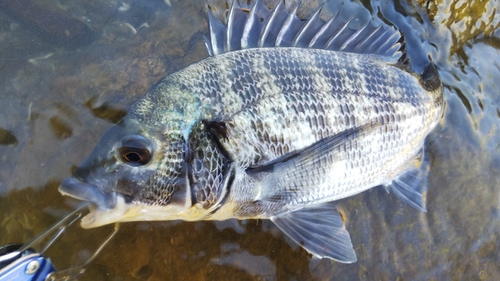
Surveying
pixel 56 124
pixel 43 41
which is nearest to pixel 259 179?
pixel 56 124

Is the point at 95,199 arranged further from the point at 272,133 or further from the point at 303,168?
the point at 303,168

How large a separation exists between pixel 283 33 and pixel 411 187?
153cm

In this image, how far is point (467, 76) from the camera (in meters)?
3.25

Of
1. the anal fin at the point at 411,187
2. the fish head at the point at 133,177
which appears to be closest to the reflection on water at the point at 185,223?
the anal fin at the point at 411,187

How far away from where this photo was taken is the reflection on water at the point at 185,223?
2.41 metres

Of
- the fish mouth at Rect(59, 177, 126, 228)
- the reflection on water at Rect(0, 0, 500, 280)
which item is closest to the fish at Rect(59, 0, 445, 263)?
the fish mouth at Rect(59, 177, 126, 228)

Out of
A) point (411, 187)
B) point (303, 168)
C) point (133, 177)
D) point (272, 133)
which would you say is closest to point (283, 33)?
point (272, 133)

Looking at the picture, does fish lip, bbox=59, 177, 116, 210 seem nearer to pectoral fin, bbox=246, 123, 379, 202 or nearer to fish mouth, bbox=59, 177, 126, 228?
fish mouth, bbox=59, 177, 126, 228

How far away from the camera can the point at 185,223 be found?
8.19 feet

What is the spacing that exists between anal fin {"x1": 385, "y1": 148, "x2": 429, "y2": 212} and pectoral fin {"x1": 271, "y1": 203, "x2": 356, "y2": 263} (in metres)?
0.63

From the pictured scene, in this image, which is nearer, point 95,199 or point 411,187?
point 95,199

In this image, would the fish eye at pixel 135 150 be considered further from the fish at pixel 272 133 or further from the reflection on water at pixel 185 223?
the reflection on water at pixel 185 223

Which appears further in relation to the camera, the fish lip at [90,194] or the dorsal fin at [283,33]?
the dorsal fin at [283,33]

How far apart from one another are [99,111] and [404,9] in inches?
107
